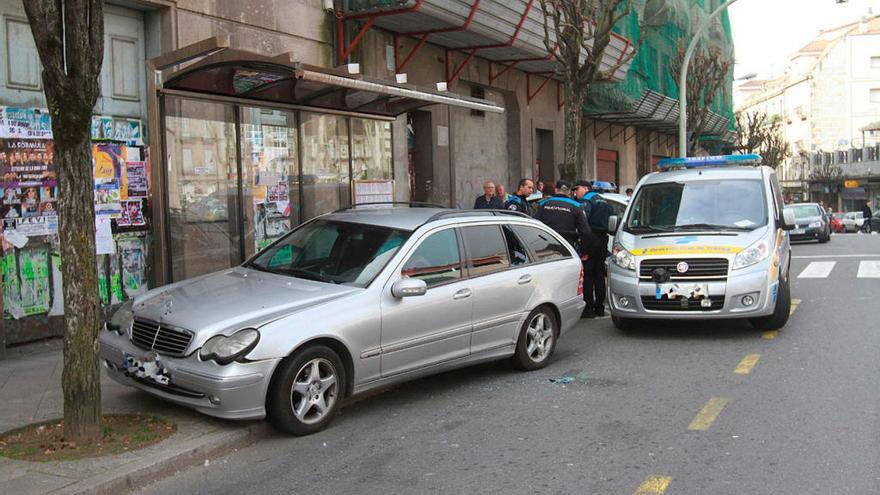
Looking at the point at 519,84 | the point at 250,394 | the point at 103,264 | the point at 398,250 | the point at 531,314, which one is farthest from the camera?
the point at 519,84

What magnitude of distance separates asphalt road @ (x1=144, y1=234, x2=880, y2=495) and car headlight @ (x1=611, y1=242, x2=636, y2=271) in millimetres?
1074

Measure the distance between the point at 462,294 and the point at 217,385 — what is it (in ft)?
7.57

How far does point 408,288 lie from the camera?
6082mm

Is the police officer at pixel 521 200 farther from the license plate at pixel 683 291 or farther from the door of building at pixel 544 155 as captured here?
the door of building at pixel 544 155

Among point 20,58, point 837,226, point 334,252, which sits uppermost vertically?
point 20,58

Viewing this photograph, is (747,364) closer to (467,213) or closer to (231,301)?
(467,213)

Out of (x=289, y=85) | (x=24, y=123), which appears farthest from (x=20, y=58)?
(x=289, y=85)

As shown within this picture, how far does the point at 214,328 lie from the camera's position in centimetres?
534

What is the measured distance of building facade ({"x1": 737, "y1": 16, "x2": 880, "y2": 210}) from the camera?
221 feet

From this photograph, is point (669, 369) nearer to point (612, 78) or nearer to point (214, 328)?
point (214, 328)

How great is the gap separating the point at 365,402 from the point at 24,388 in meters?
2.95

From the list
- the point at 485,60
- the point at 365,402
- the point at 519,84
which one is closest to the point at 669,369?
the point at 365,402

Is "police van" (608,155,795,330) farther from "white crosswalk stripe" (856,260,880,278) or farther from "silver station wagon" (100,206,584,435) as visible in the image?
"white crosswalk stripe" (856,260,880,278)

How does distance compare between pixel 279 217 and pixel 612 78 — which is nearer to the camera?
pixel 279 217
